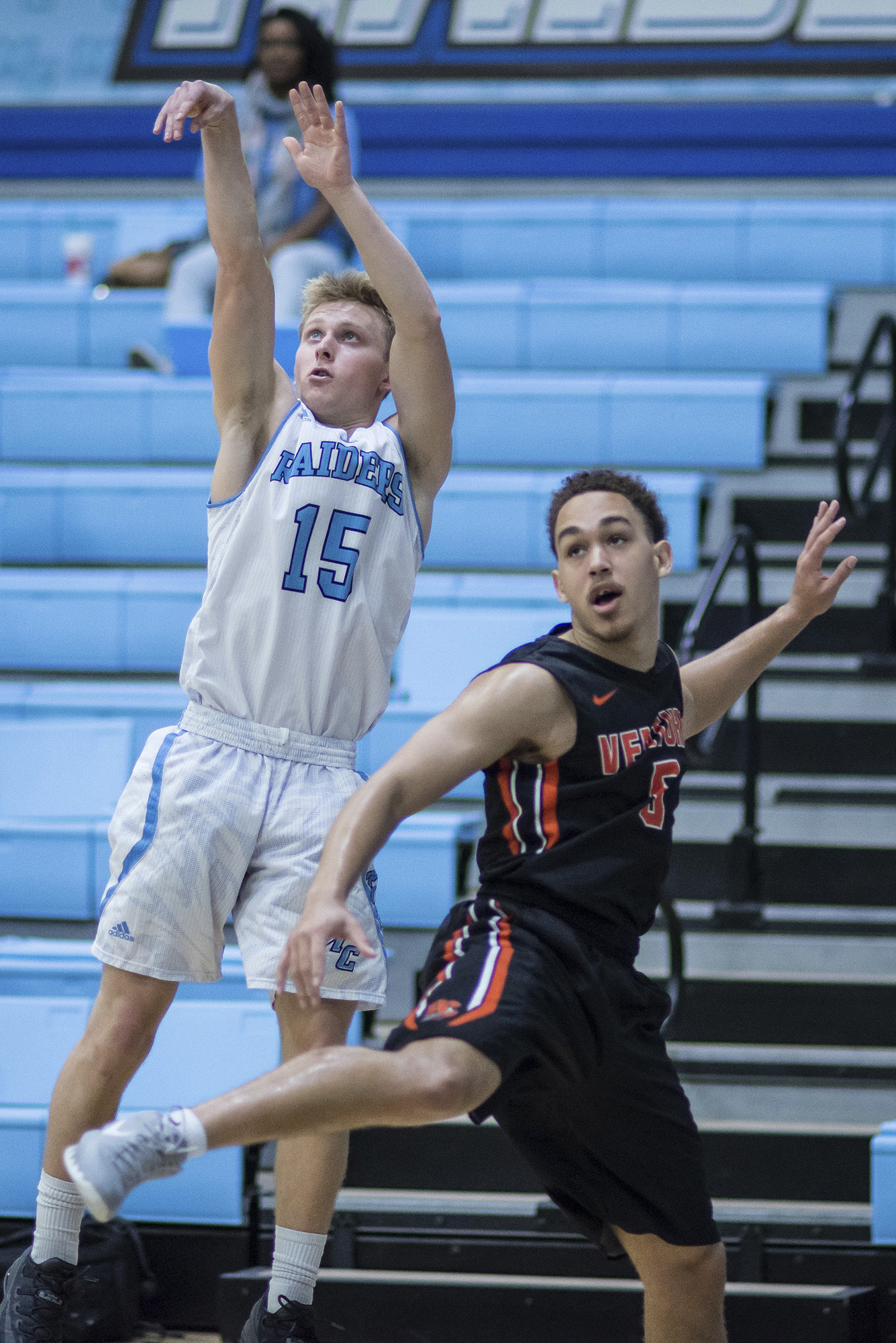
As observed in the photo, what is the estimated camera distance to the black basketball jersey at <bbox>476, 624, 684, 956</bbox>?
8.89 ft

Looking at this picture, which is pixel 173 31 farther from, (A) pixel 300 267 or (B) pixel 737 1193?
(B) pixel 737 1193

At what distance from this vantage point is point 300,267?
595 centimetres

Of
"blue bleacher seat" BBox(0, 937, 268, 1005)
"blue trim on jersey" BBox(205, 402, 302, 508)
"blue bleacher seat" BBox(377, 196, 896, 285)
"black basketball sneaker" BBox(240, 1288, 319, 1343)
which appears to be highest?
"blue bleacher seat" BBox(377, 196, 896, 285)

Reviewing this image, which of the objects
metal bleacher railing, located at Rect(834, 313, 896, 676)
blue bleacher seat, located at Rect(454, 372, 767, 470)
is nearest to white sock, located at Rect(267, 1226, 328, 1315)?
metal bleacher railing, located at Rect(834, 313, 896, 676)

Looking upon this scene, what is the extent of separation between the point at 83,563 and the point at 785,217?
3.06m

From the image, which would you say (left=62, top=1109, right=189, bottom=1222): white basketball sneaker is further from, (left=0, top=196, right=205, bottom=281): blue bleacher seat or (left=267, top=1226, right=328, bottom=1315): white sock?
(left=0, top=196, right=205, bottom=281): blue bleacher seat

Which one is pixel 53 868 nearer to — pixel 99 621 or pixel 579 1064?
pixel 99 621

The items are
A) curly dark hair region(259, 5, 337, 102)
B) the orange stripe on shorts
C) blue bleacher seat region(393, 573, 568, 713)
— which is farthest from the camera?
curly dark hair region(259, 5, 337, 102)

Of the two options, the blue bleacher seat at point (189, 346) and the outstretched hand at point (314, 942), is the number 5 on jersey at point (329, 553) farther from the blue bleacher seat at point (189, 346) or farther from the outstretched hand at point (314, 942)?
the blue bleacher seat at point (189, 346)

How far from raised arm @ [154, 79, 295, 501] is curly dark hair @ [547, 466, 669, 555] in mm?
550

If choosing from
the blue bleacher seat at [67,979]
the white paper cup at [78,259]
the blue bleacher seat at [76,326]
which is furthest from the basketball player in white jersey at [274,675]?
the white paper cup at [78,259]

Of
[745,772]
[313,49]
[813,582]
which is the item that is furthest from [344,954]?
[313,49]

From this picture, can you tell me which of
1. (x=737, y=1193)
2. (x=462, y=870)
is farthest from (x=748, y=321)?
(x=737, y=1193)

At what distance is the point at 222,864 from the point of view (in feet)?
9.63
